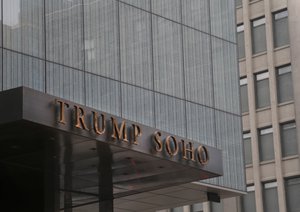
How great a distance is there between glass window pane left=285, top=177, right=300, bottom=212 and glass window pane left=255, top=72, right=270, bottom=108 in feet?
20.8

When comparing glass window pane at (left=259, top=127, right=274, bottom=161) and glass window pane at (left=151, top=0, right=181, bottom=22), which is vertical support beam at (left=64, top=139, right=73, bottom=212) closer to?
glass window pane at (left=151, top=0, right=181, bottom=22)

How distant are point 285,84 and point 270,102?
1.69 metres

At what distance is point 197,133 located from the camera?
32281 mm

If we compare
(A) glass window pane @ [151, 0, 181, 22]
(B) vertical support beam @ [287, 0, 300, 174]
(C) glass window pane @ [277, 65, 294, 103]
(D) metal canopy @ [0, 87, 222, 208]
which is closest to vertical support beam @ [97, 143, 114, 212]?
(D) metal canopy @ [0, 87, 222, 208]

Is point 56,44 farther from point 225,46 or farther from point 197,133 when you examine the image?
point 225,46

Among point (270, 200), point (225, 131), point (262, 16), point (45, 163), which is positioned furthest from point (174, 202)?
point (262, 16)

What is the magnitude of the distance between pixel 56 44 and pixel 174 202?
1116 cm

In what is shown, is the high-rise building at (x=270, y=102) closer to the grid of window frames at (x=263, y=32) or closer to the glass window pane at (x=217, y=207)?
the grid of window frames at (x=263, y=32)

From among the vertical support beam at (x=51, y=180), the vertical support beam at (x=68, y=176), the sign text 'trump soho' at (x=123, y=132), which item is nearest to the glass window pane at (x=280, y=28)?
the vertical support beam at (x=68, y=176)

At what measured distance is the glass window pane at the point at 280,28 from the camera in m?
65.5

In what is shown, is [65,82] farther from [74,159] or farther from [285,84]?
[285,84]

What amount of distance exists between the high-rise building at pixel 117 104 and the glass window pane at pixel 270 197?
28.0m

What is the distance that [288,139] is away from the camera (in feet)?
208

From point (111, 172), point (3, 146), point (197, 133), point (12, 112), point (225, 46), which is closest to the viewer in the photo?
point (12, 112)
